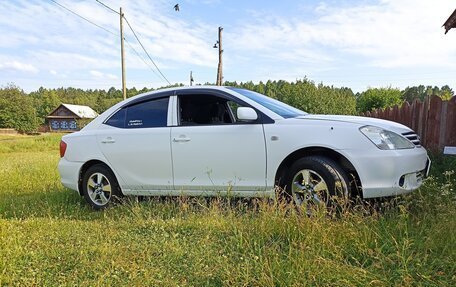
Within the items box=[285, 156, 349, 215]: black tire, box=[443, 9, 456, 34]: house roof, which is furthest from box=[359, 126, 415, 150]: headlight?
box=[443, 9, 456, 34]: house roof

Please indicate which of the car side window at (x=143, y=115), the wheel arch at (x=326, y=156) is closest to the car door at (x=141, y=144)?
the car side window at (x=143, y=115)

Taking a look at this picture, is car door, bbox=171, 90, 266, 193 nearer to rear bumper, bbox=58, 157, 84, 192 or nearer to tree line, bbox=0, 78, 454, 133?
rear bumper, bbox=58, 157, 84, 192

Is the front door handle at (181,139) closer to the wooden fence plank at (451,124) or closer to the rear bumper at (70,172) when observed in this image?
the rear bumper at (70,172)

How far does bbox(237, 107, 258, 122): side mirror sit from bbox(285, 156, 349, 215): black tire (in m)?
0.71

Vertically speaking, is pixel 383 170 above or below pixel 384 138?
below

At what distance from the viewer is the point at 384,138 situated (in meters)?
3.68

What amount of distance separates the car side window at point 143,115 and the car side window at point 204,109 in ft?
Result: 0.82

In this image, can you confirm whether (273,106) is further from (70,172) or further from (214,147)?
(70,172)

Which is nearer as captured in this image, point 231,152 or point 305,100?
point 231,152

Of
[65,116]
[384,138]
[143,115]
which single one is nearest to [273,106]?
[384,138]

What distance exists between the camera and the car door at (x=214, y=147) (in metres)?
4.14

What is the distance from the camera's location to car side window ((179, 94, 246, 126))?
4.73 metres

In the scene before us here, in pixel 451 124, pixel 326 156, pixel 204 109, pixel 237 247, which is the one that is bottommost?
pixel 237 247

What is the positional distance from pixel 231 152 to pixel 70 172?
8.56 ft
